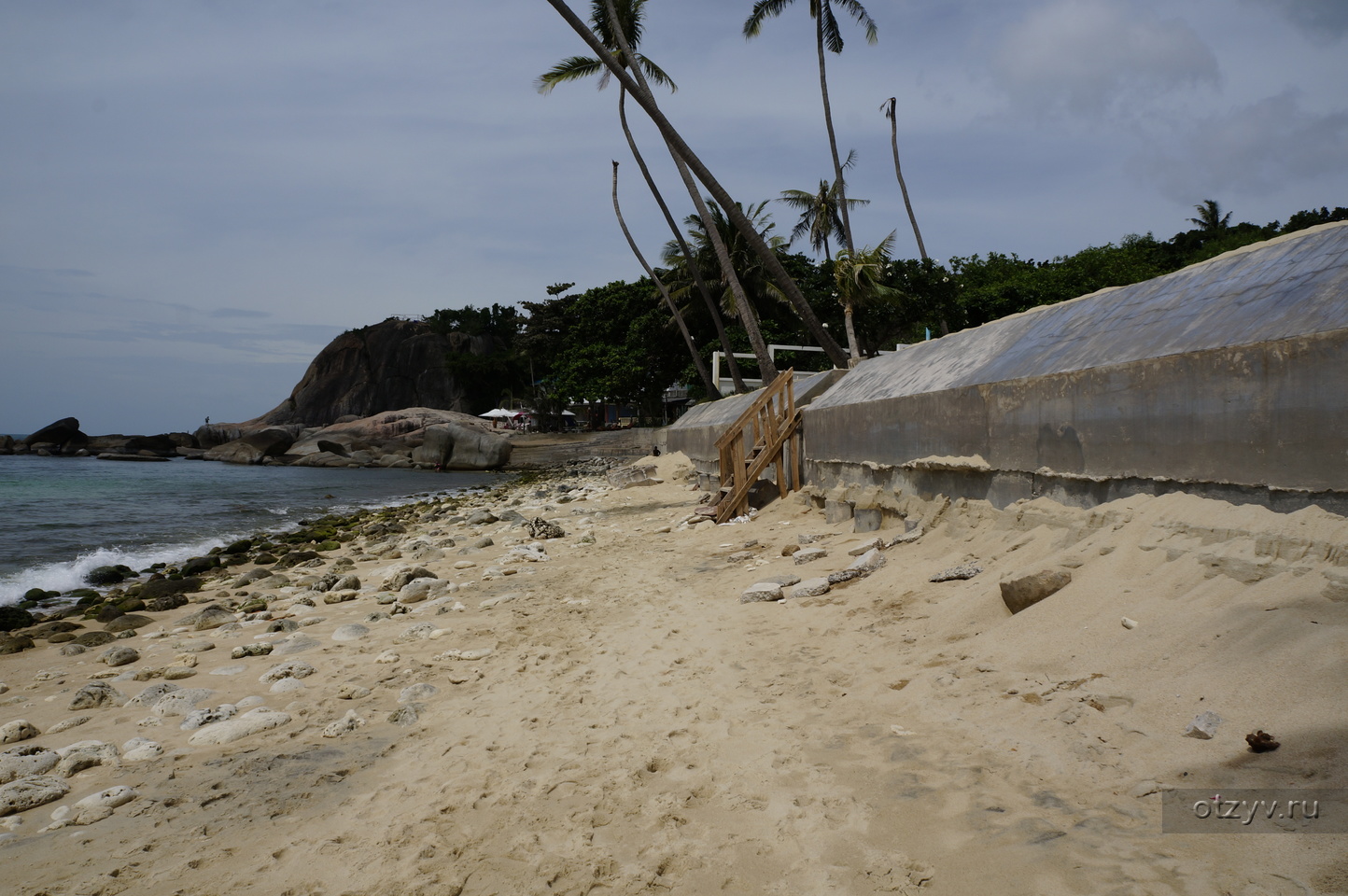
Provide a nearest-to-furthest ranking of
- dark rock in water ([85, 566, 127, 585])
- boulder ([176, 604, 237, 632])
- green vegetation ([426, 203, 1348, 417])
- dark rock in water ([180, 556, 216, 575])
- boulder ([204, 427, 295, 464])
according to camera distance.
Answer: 1. boulder ([176, 604, 237, 632])
2. dark rock in water ([85, 566, 127, 585])
3. dark rock in water ([180, 556, 216, 575])
4. green vegetation ([426, 203, 1348, 417])
5. boulder ([204, 427, 295, 464])

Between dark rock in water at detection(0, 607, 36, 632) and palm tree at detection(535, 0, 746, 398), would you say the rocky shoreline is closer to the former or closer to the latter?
palm tree at detection(535, 0, 746, 398)

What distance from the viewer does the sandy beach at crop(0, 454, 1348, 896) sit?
2.41 meters

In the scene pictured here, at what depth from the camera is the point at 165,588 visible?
8695mm

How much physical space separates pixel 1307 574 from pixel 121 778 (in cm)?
532

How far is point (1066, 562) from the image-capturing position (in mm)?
4145

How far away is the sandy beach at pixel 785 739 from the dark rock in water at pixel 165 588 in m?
2.90

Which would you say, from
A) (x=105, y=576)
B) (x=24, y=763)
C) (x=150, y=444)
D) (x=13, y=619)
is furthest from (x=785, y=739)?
(x=150, y=444)

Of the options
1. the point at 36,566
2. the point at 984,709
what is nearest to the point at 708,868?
the point at 984,709

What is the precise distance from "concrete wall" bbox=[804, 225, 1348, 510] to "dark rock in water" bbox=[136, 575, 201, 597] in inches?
328

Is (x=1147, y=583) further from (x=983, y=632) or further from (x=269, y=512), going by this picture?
(x=269, y=512)

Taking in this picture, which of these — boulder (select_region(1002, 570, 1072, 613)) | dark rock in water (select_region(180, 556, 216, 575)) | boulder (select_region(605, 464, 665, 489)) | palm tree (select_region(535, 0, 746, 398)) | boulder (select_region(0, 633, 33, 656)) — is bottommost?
dark rock in water (select_region(180, 556, 216, 575))

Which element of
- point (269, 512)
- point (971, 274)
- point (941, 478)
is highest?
point (971, 274)

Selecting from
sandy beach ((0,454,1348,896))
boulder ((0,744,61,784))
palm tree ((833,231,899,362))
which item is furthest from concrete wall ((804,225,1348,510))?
palm tree ((833,231,899,362))

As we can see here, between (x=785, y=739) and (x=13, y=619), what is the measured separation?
828 centimetres
